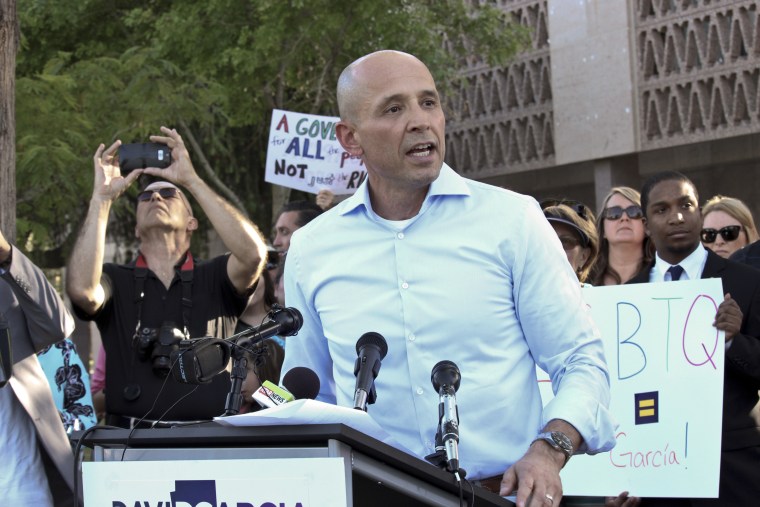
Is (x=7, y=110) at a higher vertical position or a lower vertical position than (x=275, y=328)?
higher

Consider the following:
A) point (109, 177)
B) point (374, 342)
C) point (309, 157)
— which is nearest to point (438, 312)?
point (374, 342)

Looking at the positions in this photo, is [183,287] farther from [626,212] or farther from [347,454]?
[347,454]

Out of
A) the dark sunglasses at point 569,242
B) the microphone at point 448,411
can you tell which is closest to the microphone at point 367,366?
the microphone at point 448,411

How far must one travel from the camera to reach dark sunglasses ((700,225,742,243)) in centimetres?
795

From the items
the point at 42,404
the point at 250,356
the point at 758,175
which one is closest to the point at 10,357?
the point at 42,404

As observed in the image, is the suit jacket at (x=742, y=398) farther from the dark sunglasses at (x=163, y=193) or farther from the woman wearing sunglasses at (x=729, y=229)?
the dark sunglasses at (x=163, y=193)

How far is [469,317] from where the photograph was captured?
353cm

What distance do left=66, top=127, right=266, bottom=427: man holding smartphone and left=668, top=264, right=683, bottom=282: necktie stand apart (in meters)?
1.98

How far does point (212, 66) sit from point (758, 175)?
9.39 m

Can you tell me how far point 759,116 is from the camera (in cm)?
1933

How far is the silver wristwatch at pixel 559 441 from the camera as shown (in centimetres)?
312

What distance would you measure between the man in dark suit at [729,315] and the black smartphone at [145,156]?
7.79ft

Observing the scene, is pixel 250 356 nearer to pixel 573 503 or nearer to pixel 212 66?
pixel 573 503

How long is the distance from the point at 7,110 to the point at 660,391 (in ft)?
14.1
